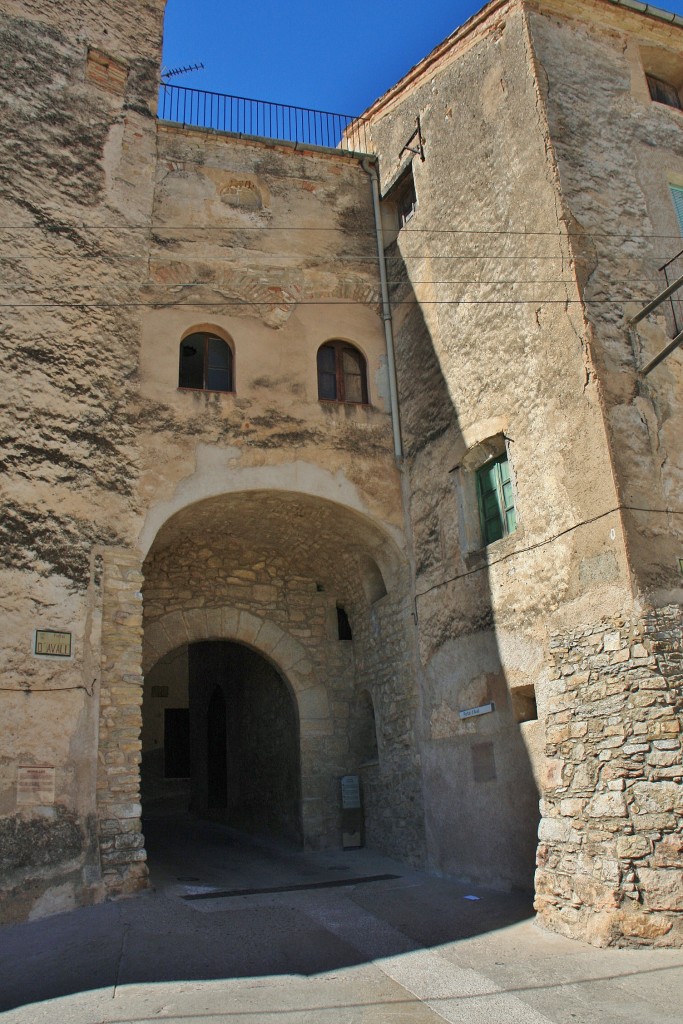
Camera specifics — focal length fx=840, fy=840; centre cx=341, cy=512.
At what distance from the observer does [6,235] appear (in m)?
8.66

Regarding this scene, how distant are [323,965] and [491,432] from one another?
16.0 feet

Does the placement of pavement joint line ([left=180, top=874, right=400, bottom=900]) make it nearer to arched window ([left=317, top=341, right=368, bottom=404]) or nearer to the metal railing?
arched window ([left=317, top=341, right=368, bottom=404])

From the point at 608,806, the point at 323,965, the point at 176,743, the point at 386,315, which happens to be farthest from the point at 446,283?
the point at 176,743

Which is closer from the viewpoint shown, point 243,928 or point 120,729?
point 243,928

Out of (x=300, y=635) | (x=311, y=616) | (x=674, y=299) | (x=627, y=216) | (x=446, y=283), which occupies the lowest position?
(x=300, y=635)

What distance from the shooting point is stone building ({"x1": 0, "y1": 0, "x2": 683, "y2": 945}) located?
6.77 m

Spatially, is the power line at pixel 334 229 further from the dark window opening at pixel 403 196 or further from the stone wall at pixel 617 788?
the stone wall at pixel 617 788

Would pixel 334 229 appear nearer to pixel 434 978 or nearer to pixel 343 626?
pixel 343 626

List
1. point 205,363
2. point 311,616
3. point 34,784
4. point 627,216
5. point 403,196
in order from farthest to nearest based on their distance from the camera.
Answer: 1. point 311,616
2. point 403,196
3. point 205,363
4. point 627,216
5. point 34,784

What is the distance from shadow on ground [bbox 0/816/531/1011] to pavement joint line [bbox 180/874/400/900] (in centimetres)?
2

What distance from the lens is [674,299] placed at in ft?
26.2

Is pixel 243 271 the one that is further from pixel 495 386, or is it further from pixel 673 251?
pixel 673 251

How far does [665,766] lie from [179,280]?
718 cm

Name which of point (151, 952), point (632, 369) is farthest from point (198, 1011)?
point (632, 369)
